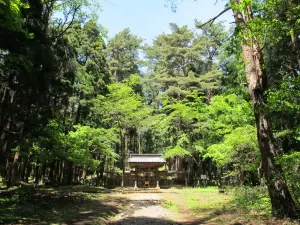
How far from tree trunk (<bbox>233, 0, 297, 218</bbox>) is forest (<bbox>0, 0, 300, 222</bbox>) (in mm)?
25

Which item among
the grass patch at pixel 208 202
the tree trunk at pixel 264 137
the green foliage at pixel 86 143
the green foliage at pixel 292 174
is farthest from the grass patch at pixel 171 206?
the green foliage at pixel 86 143

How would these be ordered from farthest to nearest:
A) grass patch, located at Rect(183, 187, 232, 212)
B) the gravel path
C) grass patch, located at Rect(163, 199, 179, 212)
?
grass patch, located at Rect(163, 199, 179, 212), grass patch, located at Rect(183, 187, 232, 212), the gravel path

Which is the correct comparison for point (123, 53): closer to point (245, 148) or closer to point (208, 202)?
point (245, 148)

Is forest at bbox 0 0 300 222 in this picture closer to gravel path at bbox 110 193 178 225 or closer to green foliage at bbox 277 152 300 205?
green foliage at bbox 277 152 300 205

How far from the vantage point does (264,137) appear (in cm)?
741

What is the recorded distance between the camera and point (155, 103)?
1490 inches

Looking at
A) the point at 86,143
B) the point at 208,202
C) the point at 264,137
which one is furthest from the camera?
the point at 86,143

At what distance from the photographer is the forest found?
7062 millimetres

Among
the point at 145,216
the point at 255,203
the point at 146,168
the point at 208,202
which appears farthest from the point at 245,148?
the point at 146,168

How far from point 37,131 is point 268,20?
10.4 metres

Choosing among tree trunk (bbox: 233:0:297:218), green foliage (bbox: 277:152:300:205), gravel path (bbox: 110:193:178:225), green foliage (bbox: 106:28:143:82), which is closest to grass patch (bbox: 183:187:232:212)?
gravel path (bbox: 110:193:178:225)

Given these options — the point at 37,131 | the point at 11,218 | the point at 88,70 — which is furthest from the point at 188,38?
the point at 11,218

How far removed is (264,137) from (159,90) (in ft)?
98.9

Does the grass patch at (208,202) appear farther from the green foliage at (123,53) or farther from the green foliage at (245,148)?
the green foliage at (123,53)
